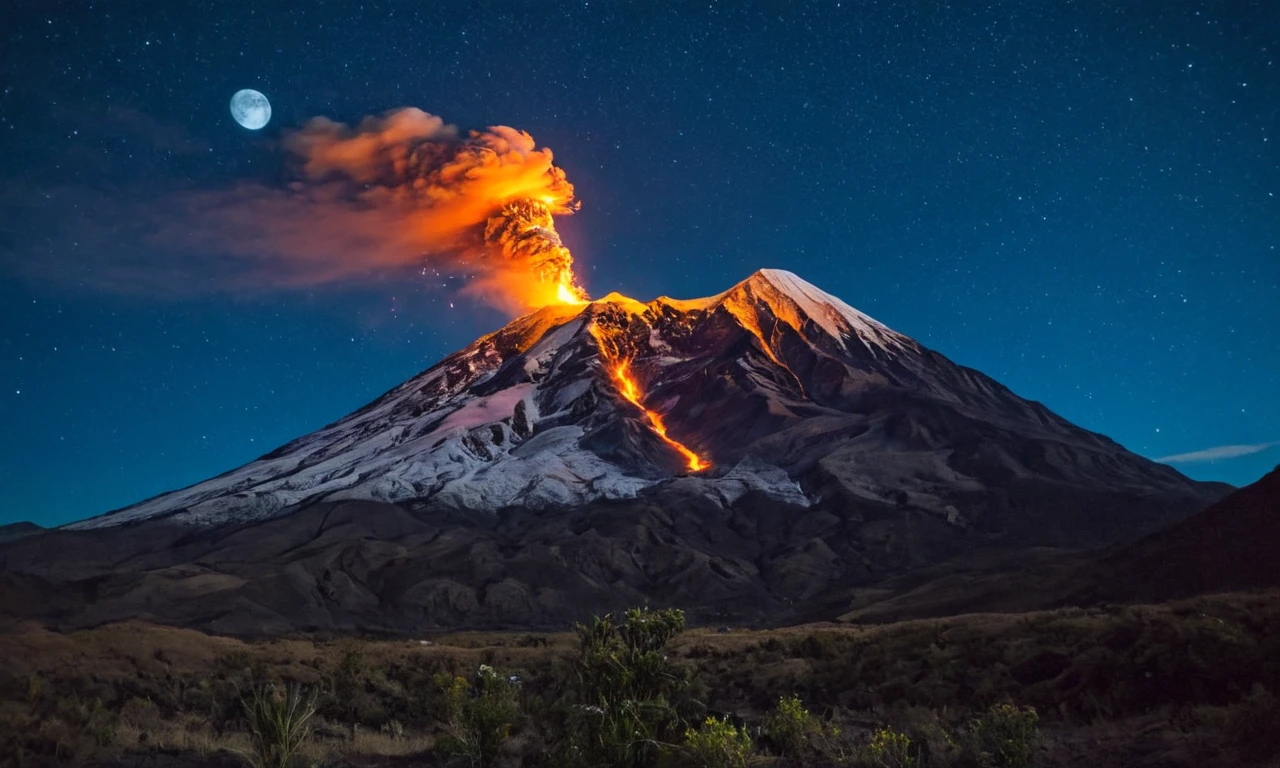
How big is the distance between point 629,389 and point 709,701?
483 ft

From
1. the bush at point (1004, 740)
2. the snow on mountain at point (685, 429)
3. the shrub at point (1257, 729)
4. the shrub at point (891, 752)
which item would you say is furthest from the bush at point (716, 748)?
the snow on mountain at point (685, 429)

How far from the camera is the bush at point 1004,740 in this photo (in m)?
10.8

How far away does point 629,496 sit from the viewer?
402ft

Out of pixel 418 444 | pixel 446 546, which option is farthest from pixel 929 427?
pixel 418 444

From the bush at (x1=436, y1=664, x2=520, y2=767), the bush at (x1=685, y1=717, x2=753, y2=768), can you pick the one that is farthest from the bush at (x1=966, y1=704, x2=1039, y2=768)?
the bush at (x1=436, y1=664, x2=520, y2=767)

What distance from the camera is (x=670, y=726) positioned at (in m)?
10.3

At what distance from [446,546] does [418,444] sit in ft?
161

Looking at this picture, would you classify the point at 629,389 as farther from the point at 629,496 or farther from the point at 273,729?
the point at 273,729

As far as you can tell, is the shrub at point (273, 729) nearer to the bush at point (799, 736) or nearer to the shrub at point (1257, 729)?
the bush at point (799, 736)

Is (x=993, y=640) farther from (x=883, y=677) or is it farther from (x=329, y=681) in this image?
(x=329, y=681)

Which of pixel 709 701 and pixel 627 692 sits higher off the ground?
pixel 627 692

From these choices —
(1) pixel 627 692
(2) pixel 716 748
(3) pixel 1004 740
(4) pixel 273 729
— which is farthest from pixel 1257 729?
(4) pixel 273 729

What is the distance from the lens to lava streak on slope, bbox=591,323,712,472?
141500 millimetres

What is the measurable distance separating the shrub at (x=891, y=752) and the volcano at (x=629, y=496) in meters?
71.2
